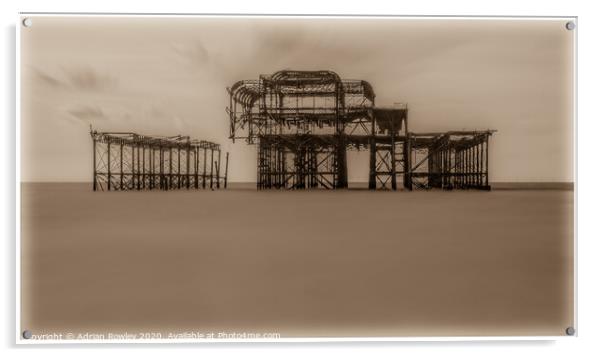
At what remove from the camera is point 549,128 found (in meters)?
6.57

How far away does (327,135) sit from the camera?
880 cm

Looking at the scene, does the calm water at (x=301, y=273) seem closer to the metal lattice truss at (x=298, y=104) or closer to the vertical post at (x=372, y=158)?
the vertical post at (x=372, y=158)

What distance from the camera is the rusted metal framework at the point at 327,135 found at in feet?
23.9

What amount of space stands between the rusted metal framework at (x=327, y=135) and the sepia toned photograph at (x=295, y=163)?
6 cm

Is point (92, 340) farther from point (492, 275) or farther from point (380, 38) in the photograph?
point (380, 38)

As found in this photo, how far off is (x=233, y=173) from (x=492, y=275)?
4.43 metres

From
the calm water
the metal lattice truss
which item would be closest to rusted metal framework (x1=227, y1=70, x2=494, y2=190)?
the metal lattice truss

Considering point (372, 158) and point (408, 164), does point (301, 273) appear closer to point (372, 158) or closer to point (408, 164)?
point (372, 158)

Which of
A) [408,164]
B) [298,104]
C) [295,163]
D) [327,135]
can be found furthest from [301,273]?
[408,164]

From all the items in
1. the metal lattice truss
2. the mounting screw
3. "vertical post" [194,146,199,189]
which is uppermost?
the mounting screw

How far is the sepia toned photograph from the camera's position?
205 inches

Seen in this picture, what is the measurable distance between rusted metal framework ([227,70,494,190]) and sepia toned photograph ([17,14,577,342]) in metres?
0.06

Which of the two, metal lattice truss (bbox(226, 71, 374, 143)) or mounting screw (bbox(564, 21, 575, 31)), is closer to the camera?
mounting screw (bbox(564, 21, 575, 31))

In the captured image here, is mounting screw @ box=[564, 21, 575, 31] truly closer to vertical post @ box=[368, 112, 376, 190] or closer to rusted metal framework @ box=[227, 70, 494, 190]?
rusted metal framework @ box=[227, 70, 494, 190]
